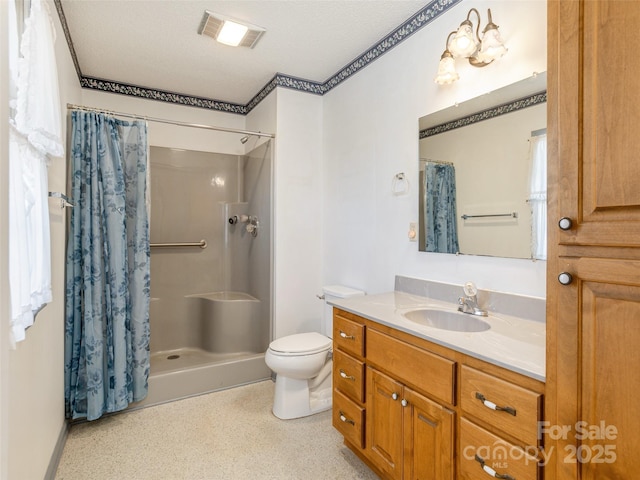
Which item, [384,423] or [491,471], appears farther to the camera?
[384,423]

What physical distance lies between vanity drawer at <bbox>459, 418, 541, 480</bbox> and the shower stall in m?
1.97

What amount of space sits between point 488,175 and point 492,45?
58cm

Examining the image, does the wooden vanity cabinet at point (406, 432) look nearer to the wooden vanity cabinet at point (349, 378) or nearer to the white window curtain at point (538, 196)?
the wooden vanity cabinet at point (349, 378)

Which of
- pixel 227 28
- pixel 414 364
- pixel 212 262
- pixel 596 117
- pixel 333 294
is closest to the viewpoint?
pixel 596 117

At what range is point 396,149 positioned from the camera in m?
2.19

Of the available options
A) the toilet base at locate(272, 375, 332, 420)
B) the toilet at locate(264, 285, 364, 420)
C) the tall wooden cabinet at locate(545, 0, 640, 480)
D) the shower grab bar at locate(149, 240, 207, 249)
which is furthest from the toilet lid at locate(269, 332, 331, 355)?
Result: the shower grab bar at locate(149, 240, 207, 249)

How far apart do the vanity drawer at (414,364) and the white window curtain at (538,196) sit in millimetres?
656

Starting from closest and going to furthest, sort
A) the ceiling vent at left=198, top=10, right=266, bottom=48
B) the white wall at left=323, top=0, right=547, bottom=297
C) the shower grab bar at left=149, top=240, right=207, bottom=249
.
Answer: the white wall at left=323, top=0, right=547, bottom=297
the ceiling vent at left=198, top=10, right=266, bottom=48
the shower grab bar at left=149, top=240, right=207, bottom=249

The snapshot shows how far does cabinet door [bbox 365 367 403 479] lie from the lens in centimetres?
146

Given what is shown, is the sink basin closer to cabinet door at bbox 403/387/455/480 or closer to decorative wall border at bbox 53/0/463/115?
cabinet door at bbox 403/387/455/480

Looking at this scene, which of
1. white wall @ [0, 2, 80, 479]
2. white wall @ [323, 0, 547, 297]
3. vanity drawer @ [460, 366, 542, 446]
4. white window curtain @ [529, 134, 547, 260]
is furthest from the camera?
white wall @ [323, 0, 547, 297]

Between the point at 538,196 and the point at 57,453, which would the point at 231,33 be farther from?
the point at 57,453

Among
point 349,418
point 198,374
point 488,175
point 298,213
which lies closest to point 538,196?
point 488,175

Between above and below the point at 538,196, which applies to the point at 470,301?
below
